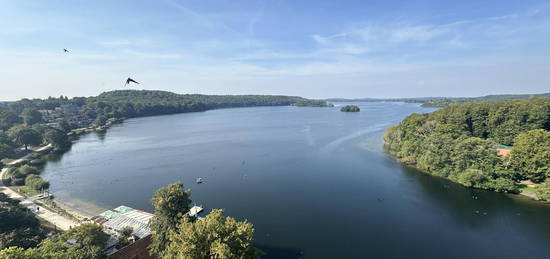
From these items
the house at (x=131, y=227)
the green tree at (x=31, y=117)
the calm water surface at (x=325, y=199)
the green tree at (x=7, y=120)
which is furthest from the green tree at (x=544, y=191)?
the green tree at (x=31, y=117)

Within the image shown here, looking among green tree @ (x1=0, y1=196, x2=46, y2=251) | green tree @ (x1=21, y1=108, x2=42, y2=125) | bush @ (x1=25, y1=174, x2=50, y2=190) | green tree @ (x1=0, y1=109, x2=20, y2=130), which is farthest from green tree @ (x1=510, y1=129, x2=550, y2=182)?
green tree @ (x1=21, y1=108, x2=42, y2=125)

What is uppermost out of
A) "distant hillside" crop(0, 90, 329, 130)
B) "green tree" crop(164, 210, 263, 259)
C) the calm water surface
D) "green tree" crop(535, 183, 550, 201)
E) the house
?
"distant hillside" crop(0, 90, 329, 130)

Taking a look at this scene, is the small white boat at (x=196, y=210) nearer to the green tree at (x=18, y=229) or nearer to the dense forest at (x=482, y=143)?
the green tree at (x=18, y=229)

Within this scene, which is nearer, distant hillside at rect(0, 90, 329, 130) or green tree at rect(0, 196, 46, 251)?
green tree at rect(0, 196, 46, 251)

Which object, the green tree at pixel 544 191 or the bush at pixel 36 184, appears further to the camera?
the bush at pixel 36 184

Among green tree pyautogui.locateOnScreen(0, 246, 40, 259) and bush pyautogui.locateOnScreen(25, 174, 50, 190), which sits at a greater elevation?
green tree pyautogui.locateOnScreen(0, 246, 40, 259)

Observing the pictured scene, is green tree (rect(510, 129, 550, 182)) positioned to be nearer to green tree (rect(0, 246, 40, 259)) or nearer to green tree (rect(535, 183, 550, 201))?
green tree (rect(535, 183, 550, 201))

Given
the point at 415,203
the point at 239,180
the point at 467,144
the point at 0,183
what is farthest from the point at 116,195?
the point at 467,144

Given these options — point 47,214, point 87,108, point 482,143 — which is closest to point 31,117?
point 87,108
